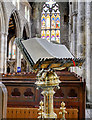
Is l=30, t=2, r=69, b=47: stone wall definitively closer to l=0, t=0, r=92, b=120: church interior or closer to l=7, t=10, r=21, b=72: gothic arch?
l=7, t=10, r=21, b=72: gothic arch

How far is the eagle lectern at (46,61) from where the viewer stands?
3.12ft

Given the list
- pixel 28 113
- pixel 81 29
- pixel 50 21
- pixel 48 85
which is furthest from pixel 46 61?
pixel 50 21

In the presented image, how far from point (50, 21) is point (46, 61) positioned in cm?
1907

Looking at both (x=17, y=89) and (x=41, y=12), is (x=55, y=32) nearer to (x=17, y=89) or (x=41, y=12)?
(x=41, y=12)

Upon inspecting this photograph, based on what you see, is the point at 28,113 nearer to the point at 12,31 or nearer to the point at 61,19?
the point at 12,31

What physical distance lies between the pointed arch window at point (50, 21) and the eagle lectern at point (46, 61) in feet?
59.3

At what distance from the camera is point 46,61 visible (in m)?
0.93

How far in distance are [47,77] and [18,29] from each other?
14.1m

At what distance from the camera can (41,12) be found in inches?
753

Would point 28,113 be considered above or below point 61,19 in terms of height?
below

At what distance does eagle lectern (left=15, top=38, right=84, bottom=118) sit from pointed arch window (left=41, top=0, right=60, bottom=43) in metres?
18.1

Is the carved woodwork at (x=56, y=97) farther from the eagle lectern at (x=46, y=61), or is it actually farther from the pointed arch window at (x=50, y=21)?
the pointed arch window at (x=50, y=21)

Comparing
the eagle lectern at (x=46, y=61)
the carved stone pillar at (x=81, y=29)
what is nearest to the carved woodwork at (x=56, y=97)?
the eagle lectern at (x=46, y=61)

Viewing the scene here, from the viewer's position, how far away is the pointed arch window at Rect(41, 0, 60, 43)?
19.0 meters
